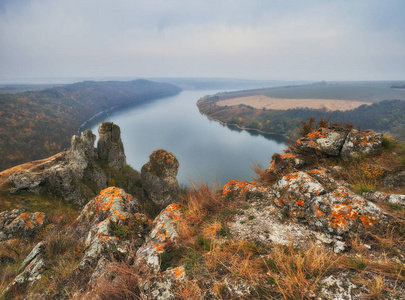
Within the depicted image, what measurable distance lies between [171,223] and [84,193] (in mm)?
20815

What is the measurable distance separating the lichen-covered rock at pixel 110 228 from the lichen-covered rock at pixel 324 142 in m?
6.81

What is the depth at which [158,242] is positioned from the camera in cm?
411

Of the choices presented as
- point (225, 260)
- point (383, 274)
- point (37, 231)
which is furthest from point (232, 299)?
point (37, 231)

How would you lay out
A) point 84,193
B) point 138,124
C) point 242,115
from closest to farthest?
point 84,193
point 138,124
point 242,115

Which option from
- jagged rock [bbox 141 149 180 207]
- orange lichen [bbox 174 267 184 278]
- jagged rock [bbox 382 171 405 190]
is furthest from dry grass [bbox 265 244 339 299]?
jagged rock [bbox 141 149 180 207]

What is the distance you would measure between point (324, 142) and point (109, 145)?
95.2 ft

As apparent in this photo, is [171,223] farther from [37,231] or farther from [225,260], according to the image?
[37,231]

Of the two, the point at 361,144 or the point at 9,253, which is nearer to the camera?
the point at 361,144

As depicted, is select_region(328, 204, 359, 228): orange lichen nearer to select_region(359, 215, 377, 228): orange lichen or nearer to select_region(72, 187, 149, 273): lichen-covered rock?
select_region(359, 215, 377, 228): orange lichen

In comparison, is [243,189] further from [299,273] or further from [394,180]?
[394,180]

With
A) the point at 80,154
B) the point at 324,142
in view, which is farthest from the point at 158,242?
the point at 80,154

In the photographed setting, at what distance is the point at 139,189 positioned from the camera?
97.3 ft

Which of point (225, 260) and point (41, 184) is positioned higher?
point (225, 260)

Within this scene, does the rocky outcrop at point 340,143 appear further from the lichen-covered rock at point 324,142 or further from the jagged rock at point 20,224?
the jagged rock at point 20,224
